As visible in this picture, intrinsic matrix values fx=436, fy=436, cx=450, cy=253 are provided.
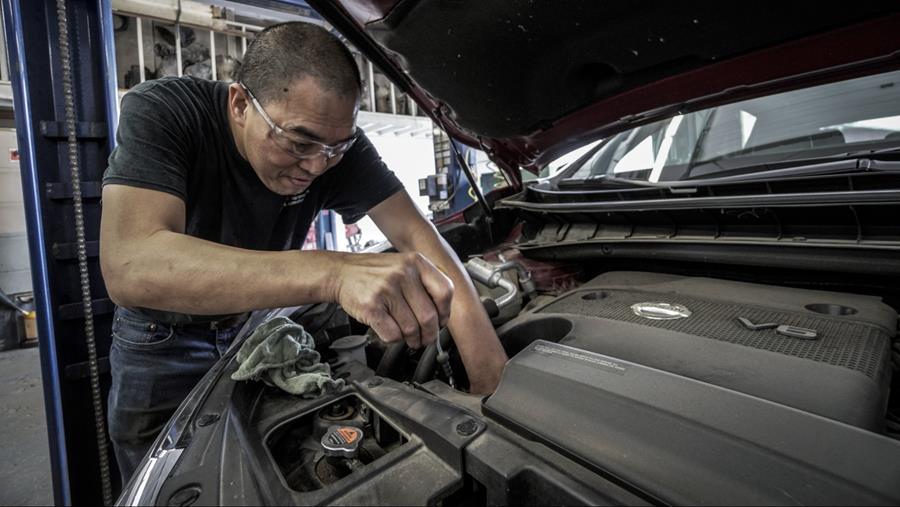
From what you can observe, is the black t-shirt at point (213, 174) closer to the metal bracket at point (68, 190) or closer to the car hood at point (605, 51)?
the car hood at point (605, 51)

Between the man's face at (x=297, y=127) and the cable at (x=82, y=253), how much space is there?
0.91 meters

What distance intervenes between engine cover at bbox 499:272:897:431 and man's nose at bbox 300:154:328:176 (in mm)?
599

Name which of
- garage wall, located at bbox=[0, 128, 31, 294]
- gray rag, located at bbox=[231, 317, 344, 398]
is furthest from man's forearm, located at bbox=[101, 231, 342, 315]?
garage wall, located at bbox=[0, 128, 31, 294]

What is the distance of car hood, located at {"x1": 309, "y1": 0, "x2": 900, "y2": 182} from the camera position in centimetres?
81

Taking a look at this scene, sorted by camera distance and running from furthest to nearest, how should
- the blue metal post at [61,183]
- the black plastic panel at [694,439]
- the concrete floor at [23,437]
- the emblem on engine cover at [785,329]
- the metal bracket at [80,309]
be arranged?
1. the concrete floor at [23,437]
2. the metal bracket at [80,309]
3. the blue metal post at [61,183]
4. the emblem on engine cover at [785,329]
5. the black plastic panel at [694,439]

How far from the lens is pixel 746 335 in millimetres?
814

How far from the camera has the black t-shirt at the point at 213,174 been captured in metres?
0.84

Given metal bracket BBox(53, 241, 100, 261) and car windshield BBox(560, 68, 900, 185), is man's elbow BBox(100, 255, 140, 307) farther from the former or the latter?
car windshield BBox(560, 68, 900, 185)

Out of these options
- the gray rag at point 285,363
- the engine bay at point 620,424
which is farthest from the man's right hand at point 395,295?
the gray rag at point 285,363

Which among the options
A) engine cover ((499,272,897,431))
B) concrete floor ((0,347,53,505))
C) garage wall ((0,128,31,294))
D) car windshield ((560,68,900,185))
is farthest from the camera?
garage wall ((0,128,31,294))

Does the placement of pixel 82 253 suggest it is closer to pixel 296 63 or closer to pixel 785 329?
pixel 296 63

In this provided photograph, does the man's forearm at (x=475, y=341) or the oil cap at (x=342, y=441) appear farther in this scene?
the man's forearm at (x=475, y=341)

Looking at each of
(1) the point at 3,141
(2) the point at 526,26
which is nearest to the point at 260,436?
(2) the point at 526,26

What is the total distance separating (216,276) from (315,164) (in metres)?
0.39
